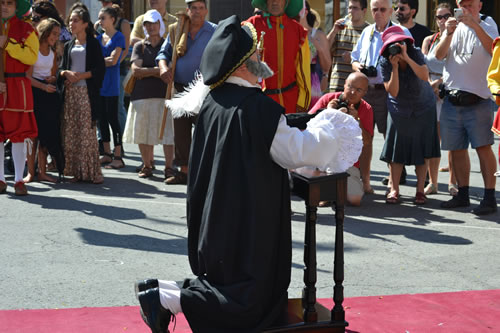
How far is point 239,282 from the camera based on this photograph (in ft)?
13.6

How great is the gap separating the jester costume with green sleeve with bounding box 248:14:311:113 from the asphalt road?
1130 mm

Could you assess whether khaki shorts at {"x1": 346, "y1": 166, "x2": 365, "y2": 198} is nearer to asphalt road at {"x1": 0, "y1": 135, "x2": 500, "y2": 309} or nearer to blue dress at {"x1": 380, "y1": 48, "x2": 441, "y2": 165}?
asphalt road at {"x1": 0, "y1": 135, "x2": 500, "y2": 309}

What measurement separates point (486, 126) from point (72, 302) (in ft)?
14.7

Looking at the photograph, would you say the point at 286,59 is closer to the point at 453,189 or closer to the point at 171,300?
the point at 453,189

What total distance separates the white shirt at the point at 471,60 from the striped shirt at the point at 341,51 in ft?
5.19

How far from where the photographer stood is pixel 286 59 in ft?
25.2

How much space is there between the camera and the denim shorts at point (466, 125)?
784 centimetres

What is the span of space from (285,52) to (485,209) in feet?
7.92

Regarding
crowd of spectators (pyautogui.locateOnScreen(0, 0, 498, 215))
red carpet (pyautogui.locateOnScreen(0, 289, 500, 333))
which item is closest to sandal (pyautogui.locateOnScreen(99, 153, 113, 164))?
crowd of spectators (pyautogui.locateOnScreen(0, 0, 498, 215))

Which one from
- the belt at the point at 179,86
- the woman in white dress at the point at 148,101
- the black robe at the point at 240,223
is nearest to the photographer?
the black robe at the point at 240,223

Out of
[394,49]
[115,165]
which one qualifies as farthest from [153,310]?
[115,165]

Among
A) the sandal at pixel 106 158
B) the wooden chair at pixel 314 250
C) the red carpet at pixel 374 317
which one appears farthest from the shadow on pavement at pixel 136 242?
the sandal at pixel 106 158

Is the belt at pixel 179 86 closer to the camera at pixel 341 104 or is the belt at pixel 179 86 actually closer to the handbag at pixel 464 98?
the camera at pixel 341 104

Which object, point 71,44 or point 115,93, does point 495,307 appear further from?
point 115,93
